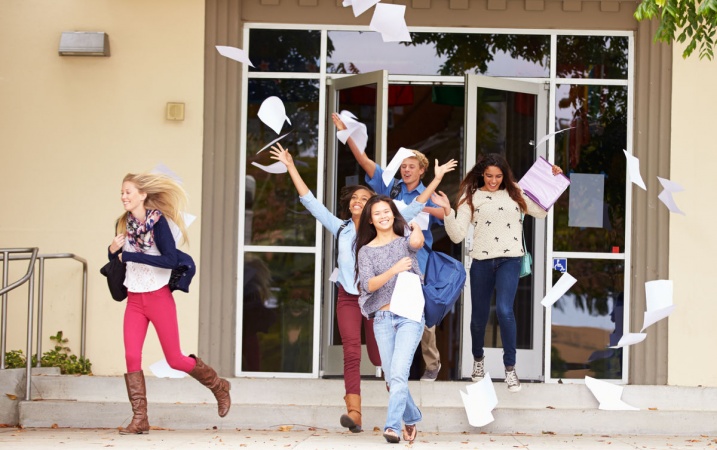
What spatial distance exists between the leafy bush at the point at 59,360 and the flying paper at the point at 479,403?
326 centimetres

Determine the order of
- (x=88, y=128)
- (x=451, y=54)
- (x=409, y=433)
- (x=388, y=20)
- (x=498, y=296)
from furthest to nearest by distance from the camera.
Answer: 1. (x=451, y=54)
2. (x=88, y=128)
3. (x=498, y=296)
4. (x=388, y=20)
5. (x=409, y=433)

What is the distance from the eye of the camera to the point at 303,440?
8.42m

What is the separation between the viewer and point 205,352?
10.3 meters

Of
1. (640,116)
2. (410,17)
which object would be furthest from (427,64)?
(640,116)

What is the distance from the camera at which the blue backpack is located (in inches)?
319

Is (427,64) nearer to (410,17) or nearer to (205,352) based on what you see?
(410,17)

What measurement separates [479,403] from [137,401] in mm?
2458

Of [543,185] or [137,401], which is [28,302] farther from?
[543,185]

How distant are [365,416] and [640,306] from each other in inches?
109

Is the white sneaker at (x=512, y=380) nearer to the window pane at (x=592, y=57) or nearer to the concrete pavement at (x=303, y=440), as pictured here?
the concrete pavement at (x=303, y=440)

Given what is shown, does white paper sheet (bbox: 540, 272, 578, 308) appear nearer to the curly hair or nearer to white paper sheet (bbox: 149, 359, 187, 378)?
the curly hair

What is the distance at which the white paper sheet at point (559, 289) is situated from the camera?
971 centimetres

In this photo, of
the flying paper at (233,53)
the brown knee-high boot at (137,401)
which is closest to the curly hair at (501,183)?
the flying paper at (233,53)

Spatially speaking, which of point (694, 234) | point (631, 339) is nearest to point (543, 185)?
point (631, 339)
